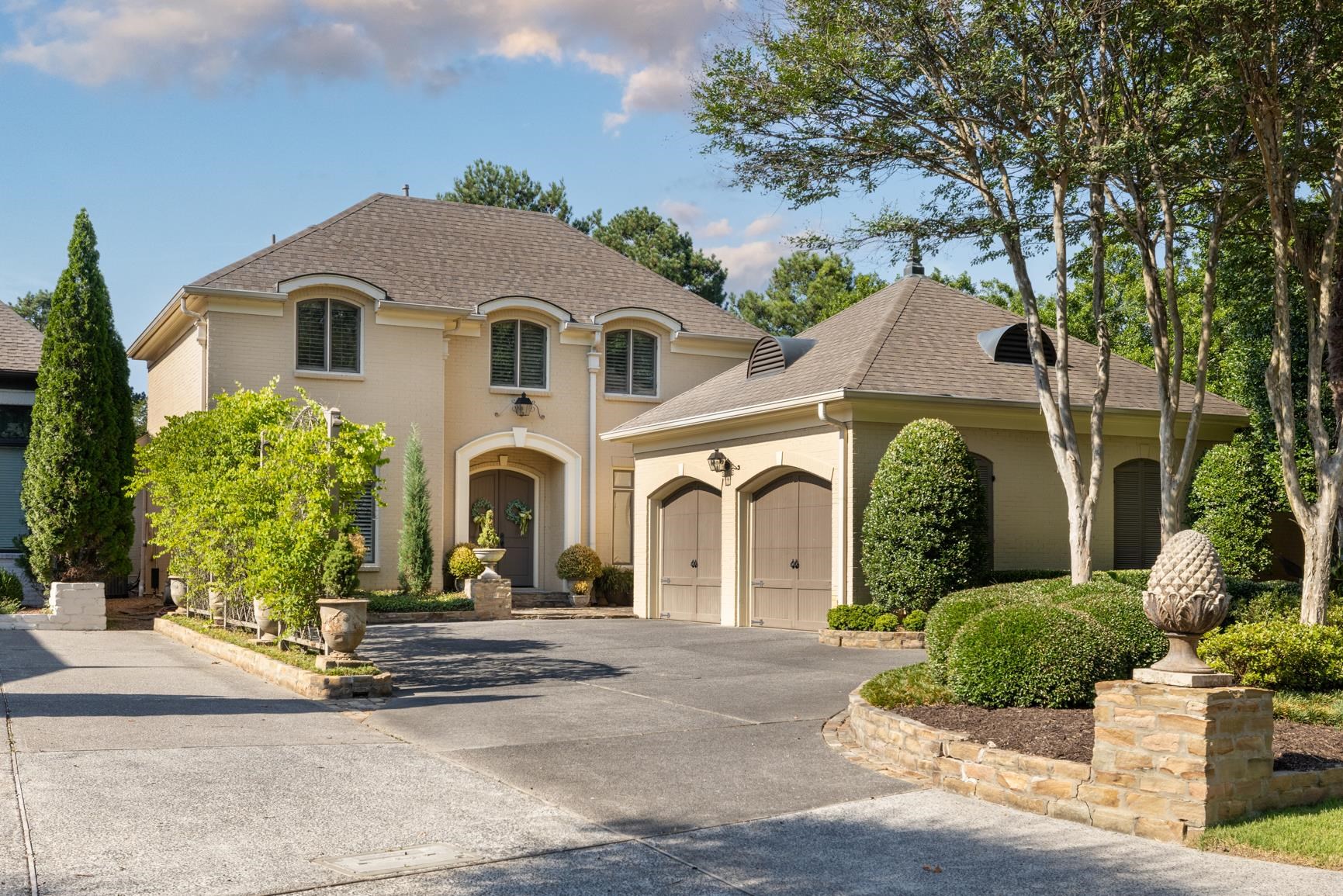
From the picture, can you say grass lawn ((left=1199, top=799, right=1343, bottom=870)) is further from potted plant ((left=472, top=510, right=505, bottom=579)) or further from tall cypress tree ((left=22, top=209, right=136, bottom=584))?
A: tall cypress tree ((left=22, top=209, right=136, bottom=584))

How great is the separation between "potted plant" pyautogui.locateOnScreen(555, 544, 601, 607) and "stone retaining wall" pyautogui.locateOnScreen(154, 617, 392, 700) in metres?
9.47

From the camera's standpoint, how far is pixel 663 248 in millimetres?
48000

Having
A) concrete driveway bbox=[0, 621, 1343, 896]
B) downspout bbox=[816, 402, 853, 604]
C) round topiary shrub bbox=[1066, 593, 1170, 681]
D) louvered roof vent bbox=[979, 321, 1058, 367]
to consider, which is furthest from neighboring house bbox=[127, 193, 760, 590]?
round topiary shrub bbox=[1066, 593, 1170, 681]

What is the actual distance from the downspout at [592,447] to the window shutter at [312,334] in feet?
17.0

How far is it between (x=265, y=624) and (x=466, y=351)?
31.9 ft

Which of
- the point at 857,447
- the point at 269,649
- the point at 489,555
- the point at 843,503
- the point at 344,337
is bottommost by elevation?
the point at 269,649

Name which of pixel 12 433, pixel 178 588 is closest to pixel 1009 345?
pixel 178 588

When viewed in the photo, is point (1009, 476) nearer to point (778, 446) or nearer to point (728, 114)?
point (778, 446)

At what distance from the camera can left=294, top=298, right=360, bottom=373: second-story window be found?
21.5 metres

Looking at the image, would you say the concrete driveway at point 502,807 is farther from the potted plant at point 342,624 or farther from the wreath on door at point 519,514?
the wreath on door at point 519,514

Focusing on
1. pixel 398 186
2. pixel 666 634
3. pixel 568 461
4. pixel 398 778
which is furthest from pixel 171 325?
pixel 398 778

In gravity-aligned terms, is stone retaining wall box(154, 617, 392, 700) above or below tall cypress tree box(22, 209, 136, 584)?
below

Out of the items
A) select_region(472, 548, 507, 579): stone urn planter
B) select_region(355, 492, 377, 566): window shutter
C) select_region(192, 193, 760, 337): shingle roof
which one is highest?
select_region(192, 193, 760, 337): shingle roof

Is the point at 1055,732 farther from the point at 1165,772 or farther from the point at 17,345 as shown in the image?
the point at 17,345
